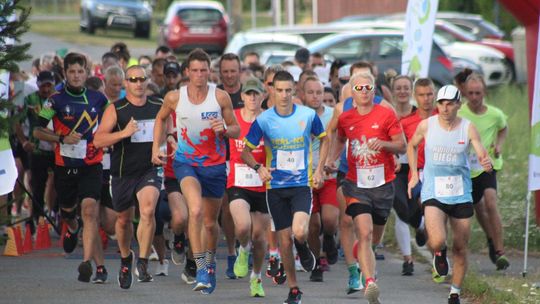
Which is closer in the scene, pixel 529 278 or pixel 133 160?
pixel 133 160

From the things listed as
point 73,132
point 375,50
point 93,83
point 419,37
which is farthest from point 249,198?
point 375,50

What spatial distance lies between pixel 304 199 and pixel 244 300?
983 millimetres

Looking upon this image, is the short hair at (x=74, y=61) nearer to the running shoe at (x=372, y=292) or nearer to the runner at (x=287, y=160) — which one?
the runner at (x=287, y=160)

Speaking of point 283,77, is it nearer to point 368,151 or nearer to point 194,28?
point 368,151

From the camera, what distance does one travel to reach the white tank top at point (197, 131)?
11664 mm

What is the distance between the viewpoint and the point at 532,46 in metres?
14.6

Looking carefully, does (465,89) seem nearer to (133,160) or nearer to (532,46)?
(532,46)

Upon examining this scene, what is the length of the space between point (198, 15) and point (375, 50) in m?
15.7

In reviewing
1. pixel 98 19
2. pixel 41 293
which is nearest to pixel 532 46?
pixel 41 293

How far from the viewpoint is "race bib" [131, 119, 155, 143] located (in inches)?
469

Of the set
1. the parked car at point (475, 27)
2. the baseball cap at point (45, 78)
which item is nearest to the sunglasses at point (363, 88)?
the baseball cap at point (45, 78)

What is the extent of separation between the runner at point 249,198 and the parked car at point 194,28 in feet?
92.6

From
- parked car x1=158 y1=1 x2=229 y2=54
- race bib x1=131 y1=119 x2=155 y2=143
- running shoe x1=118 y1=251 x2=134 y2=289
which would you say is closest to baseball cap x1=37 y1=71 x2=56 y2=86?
race bib x1=131 y1=119 x2=155 y2=143

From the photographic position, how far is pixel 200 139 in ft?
38.3
